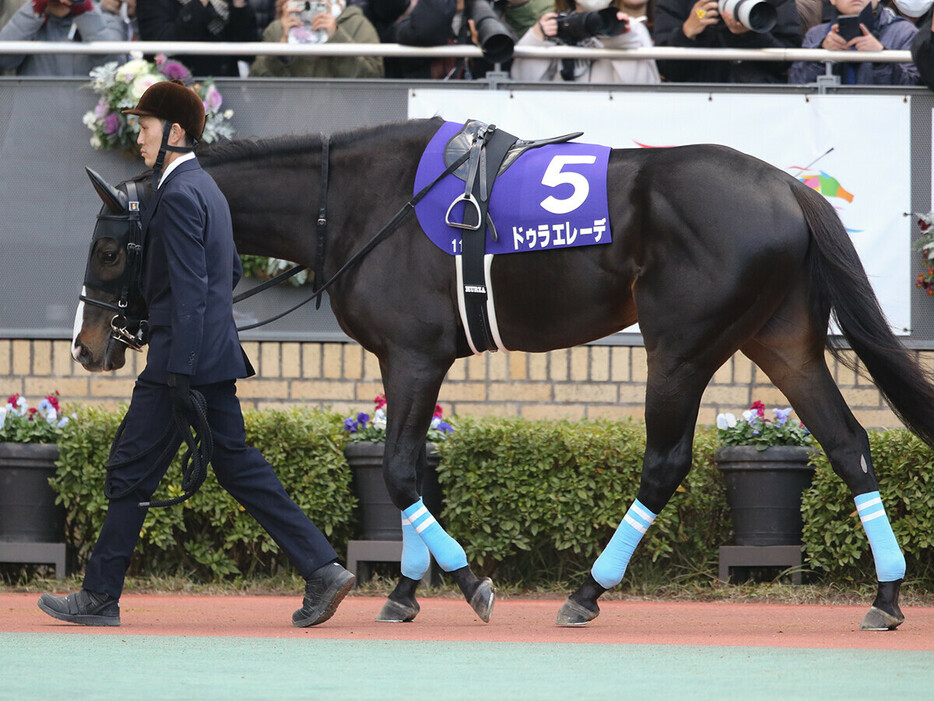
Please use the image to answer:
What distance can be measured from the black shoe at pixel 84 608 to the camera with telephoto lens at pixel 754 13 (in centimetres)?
524

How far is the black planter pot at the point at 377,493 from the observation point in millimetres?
7258

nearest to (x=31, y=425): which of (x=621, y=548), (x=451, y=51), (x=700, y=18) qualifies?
(x=451, y=51)

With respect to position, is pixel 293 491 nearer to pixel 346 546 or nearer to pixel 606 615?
pixel 346 546

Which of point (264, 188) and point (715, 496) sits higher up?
point (264, 188)

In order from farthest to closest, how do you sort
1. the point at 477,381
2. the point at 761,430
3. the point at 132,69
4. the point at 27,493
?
the point at 477,381, the point at 132,69, the point at 27,493, the point at 761,430

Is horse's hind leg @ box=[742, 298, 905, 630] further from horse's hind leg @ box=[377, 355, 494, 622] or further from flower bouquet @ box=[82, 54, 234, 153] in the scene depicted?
flower bouquet @ box=[82, 54, 234, 153]

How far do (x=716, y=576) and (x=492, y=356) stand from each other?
7.04ft

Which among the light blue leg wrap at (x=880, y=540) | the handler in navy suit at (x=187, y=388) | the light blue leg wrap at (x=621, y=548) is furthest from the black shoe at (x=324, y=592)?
the light blue leg wrap at (x=880, y=540)

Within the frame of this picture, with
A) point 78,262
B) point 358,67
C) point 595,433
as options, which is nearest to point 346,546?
point 595,433

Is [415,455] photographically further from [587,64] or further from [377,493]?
[587,64]

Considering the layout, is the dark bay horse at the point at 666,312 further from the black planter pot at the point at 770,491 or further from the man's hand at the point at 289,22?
the man's hand at the point at 289,22

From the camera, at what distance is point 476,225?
5.55 meters

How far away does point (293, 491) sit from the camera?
7262mm

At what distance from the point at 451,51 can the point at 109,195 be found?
3.45 meters
